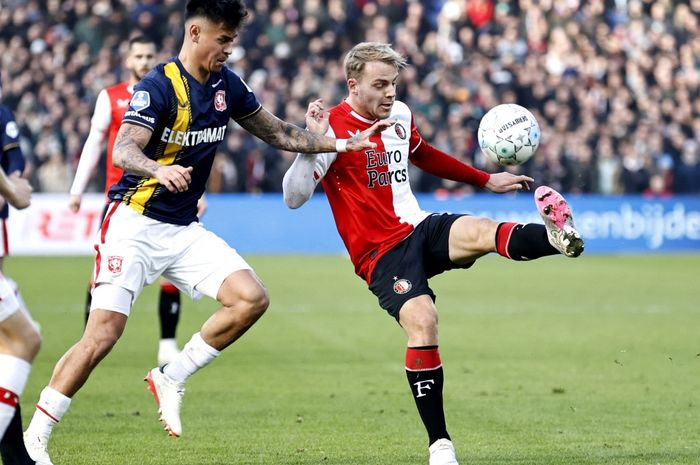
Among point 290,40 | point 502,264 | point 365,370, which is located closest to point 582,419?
point 365,370

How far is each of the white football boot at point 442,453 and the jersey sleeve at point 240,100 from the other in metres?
2.24

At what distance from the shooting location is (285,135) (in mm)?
6953

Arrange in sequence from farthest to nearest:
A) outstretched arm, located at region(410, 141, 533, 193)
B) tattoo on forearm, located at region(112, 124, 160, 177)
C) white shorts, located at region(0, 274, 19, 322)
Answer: outstretched arm, located at region(410, 141, 533, 193) < tattoo on forearm, located at region(112, 124, 160, 177) < white shorts, located at region(0, 274, 19, 322)

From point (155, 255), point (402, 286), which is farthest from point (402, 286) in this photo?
point (155, 255)

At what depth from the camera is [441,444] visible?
6242 millimetres

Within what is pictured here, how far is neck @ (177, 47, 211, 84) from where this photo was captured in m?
6.59

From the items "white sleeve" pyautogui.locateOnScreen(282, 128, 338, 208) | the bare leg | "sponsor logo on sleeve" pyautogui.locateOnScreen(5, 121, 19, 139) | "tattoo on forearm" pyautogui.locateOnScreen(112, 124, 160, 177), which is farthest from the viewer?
"sponsor logo on sleeve" pyautogui.locateOnScreen(5, 121, 19, 139)

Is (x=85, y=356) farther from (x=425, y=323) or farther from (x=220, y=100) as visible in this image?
(x=425, y=323)

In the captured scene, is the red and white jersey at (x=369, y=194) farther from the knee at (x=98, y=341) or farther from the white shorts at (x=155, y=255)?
the knee at (x=98, y=341)

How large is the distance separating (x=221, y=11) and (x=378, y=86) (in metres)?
1.05

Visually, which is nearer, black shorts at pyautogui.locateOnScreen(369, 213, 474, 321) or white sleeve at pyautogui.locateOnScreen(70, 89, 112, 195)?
black shorts at pyautogui.locateOnScreen(369, 213, 474, 321)

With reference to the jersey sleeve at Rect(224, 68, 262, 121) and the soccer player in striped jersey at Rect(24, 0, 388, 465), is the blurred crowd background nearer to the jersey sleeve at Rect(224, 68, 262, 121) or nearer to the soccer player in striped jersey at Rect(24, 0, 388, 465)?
the jersey sleeve at Rect(224, 68, 262, 121)

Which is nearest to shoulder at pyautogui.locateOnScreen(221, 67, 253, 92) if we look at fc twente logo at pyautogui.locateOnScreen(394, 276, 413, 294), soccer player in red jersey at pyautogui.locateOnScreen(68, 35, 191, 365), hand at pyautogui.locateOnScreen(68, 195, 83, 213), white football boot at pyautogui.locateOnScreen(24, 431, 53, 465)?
fc twente logo at pyautogui.locateOnScreen(394, 276, 413, 294)

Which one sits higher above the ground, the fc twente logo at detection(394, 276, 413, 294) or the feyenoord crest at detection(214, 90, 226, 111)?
the feyenoord crest at detection(214, 90, 226, 111)
